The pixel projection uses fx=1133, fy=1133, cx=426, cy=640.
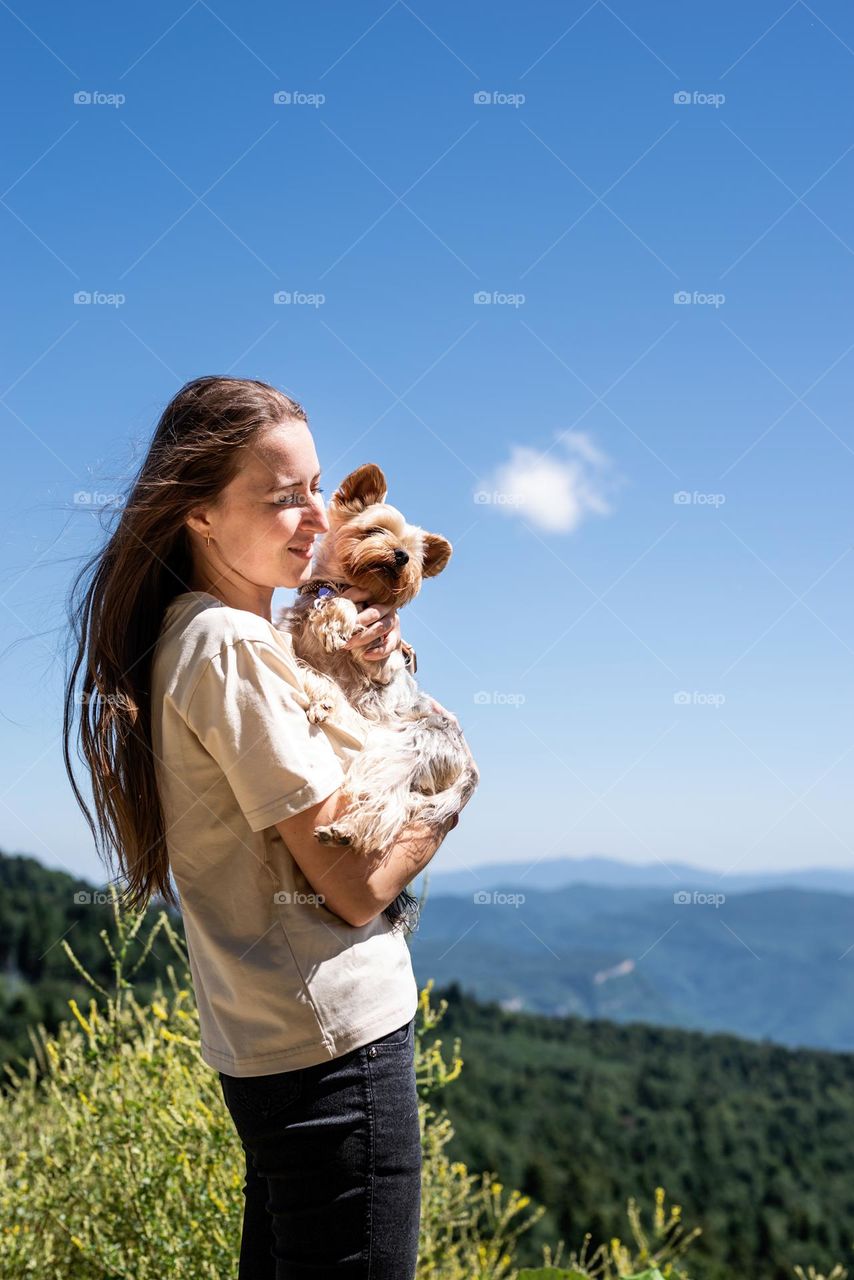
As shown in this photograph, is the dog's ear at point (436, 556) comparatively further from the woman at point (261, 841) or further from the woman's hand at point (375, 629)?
the woman at point (261, 841)

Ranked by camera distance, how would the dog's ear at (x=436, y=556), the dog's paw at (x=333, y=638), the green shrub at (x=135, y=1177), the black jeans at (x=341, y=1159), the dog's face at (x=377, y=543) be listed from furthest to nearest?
the green shrub at (x=135, y=1177), the dog's ear at (x=436, y=556), the dog's face at (x=377, y=543), the dog's paw at (x=333, y=638), the black jeans at (x=341, y=1159)

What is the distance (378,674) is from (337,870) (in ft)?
2.95

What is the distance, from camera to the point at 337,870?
192 centimetres

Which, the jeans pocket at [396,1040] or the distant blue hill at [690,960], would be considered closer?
the jeans pocket at [396,1040]

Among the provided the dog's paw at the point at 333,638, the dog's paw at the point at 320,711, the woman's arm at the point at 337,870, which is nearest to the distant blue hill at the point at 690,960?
the dog's paw at the point at 333,638

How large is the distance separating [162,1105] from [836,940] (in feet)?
284

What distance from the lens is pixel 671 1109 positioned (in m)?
14.7

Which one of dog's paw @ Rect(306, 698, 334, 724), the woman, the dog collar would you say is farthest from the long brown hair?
the dog collar

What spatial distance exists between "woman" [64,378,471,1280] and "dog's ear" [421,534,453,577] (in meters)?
0.93

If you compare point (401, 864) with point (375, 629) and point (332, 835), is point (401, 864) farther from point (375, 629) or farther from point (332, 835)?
point (375, 629)

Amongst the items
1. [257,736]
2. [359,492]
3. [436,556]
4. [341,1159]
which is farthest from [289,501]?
[341,1159]

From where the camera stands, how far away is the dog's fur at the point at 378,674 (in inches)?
88.2

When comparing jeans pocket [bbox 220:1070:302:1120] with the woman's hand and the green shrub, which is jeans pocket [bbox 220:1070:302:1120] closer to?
the woman's hand

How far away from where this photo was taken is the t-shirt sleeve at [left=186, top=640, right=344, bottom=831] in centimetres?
187
